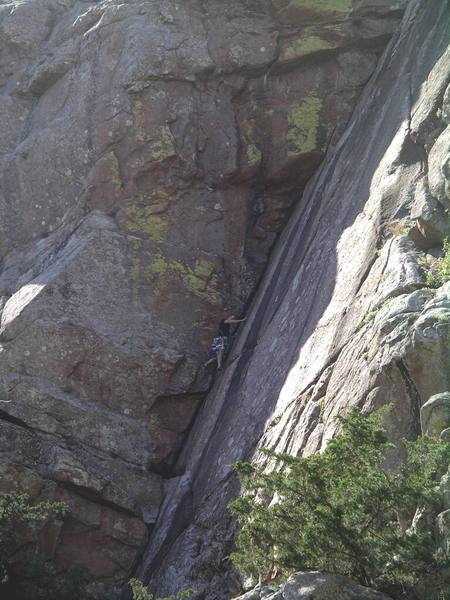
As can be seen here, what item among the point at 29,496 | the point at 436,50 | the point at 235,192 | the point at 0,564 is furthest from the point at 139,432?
the point at 436,50

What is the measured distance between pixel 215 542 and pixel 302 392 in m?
2.73

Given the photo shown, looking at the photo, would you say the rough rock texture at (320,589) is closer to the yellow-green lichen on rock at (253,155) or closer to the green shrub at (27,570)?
the green shrub at (27,570)

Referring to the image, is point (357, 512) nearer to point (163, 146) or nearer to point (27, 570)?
point (27, 570)

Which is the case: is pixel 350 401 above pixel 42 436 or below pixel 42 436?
above

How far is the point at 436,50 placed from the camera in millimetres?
17797

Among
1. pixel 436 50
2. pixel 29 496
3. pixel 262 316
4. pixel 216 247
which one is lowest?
pixel 29 496

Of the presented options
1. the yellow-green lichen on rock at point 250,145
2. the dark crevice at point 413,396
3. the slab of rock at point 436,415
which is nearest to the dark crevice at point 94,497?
the dark crevice at point 413,396

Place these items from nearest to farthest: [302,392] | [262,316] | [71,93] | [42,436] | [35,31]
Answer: [302,392] → [42,436] → [262,316] → [71,93] → [35,31]

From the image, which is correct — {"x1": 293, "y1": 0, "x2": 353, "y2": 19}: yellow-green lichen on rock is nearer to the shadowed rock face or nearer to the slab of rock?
the shadowed rock face

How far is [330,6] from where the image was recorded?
76.7ft

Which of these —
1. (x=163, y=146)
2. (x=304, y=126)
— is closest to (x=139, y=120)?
(x=163, y=146)

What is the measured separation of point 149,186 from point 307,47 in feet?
17.1

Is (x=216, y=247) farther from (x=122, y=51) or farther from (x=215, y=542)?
(x=215, y=542)

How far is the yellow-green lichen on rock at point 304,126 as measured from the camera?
75.8ft
